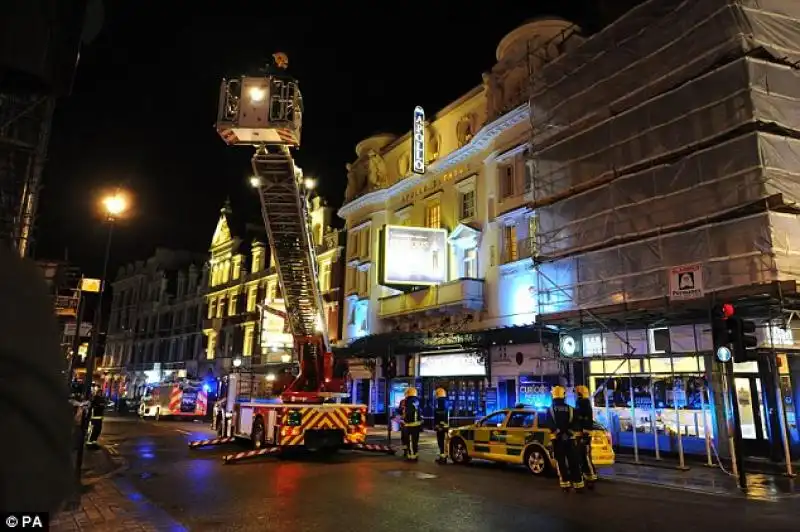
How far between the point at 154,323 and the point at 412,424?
175 ft

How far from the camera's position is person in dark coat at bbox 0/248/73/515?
5.19 ft

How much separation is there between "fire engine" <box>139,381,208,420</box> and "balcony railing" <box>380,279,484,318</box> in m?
13.9

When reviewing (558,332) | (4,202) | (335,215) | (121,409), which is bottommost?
(121,409)

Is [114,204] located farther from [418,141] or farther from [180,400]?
[180,400]

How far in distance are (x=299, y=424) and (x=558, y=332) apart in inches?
359

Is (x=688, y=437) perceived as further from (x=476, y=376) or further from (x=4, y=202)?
(x=4, y=202)

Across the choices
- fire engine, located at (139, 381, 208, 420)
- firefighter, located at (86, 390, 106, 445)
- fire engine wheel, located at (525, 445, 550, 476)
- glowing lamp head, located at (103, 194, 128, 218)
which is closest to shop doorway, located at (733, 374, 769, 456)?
fire engine wheel, located at (525, 445, 550, 476)

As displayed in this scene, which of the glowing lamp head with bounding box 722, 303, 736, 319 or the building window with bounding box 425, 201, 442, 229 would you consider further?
the building window with bounding box 425, 201, 442, 229

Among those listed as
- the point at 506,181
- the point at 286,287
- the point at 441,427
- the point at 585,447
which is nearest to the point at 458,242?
the point at 506,181

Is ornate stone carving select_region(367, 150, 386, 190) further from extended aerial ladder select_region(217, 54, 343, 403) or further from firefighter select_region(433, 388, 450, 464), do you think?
firefighter select_region(433, 388, 450, 464)

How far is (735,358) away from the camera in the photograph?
38.9 ft

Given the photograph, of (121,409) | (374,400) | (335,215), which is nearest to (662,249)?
(374,400)

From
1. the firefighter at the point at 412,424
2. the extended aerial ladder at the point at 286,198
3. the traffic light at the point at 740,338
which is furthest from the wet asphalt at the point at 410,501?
the extended aerial ladder at the point at 286,198

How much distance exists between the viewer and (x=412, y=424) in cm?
1612
